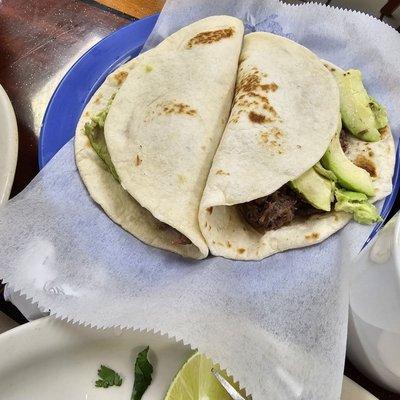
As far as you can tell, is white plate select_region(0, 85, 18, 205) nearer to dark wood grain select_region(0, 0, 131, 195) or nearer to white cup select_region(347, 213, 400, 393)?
dark wood grain select_region(0, 0, 131, 195)

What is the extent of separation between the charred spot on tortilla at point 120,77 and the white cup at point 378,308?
72 centimetres

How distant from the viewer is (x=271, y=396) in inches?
32.4

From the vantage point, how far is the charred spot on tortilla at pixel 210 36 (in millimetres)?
1220

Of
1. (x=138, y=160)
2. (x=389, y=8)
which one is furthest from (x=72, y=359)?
(x=389, y=8)

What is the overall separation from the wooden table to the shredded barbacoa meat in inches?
21.2

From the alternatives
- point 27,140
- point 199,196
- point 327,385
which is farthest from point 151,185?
point 327,385

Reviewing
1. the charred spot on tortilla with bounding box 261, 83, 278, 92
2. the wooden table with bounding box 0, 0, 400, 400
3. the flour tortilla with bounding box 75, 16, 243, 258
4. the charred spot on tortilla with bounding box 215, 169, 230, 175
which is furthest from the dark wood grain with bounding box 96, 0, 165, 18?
the charred spot on tortilla with bounding box 215, 169, 230, 175

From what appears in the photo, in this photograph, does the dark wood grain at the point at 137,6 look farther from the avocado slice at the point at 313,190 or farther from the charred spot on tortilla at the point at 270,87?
the avocado slice at the point at 313,190

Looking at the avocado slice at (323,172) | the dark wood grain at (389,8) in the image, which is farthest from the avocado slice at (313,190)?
the dark wood grain at (389,8)

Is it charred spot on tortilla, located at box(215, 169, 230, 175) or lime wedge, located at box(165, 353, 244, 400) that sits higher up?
charred spot on tortilla, located at box(215, 169, 230, 175)

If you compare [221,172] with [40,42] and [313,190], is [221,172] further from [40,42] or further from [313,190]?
[40,42]

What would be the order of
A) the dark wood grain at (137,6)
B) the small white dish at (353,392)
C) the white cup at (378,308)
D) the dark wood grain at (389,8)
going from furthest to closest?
the dark wood grain at (389,8)
the dark wood grain at (137,6)
the small white dish at (353,392)
the white cup at (378,308)

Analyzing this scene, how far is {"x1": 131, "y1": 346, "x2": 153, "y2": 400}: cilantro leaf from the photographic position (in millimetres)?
920

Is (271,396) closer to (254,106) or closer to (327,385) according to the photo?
(327,385)
